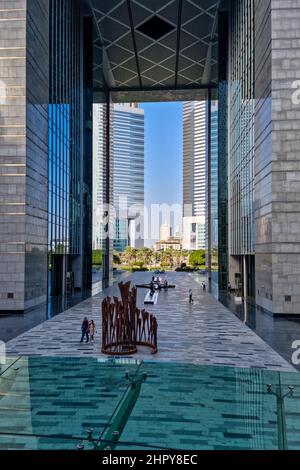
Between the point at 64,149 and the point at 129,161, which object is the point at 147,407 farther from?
the point at 129,161

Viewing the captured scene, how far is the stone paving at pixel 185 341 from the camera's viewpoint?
46.2 ft

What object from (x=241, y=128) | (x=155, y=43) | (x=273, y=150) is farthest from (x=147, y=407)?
(x=155, y=43)

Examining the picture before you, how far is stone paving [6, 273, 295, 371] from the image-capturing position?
14.1 m

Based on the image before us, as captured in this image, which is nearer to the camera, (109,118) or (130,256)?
(109,118)

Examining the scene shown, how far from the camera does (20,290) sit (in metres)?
24.1

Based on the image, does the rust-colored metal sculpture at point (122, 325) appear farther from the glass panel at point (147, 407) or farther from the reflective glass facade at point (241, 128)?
the reflective glass facade at point (241, 128)

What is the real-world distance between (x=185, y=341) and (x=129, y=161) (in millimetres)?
175735

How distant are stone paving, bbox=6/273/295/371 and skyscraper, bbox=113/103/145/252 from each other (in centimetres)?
15079

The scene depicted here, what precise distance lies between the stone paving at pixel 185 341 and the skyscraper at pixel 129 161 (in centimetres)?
15079

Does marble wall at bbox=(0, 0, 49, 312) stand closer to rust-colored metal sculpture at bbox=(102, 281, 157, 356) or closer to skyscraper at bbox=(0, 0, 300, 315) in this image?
skyscraper at bbox=(0, 0, 300, 315)

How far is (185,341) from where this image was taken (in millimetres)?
16906

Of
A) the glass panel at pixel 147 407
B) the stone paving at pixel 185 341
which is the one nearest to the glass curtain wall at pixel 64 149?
the stone paving at pixel 185 341

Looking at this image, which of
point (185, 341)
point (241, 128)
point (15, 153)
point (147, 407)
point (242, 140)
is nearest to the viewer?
point (147, 407)

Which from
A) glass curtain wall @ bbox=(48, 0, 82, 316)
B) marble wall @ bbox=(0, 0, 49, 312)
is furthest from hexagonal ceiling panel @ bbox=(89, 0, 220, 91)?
marble wall @ bbox=(0, 0, 49, 312)
